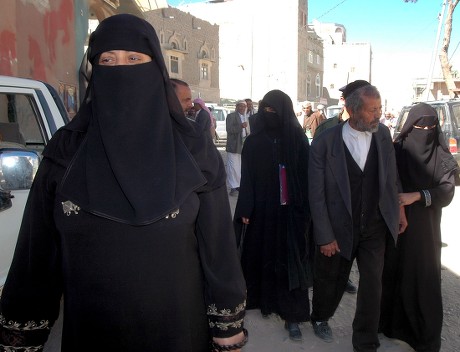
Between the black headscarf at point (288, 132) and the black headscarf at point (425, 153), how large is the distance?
76 cm

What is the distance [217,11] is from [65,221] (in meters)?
52.0

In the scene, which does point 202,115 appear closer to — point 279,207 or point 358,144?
point 279,207

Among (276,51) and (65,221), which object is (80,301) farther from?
(276,51)

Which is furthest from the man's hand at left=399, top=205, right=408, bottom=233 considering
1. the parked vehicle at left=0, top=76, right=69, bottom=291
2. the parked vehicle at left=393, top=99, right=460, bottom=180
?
the parked vehicle at left=393, top=99, right=460, bottom=180

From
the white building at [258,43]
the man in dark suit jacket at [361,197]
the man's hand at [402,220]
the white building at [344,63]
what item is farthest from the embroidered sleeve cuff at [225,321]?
the white building at [344,63]

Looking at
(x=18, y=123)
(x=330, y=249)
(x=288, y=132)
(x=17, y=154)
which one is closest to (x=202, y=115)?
(x=18, y=123)

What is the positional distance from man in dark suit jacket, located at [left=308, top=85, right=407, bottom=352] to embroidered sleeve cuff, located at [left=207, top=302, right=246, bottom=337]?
5.02 ft

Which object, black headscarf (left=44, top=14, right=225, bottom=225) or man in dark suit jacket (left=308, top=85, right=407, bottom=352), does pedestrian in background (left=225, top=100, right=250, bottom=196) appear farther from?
black headscarf (left=44, top=14, right=225, bottom=225)

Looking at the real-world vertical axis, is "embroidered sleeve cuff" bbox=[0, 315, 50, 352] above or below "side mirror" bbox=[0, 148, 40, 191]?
below

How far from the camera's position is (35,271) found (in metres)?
1.51

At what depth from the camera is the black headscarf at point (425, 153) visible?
2982mm

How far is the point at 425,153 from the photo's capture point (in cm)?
299

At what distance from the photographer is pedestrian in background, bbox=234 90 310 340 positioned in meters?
3.41

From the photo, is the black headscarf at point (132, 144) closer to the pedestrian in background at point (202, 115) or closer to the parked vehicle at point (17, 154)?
the parked vehicle at point (17, 154)
